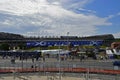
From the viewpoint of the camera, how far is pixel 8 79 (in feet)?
139

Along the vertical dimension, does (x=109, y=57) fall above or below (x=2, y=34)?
below

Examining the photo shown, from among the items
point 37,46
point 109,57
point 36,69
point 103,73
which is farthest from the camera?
point 37,46

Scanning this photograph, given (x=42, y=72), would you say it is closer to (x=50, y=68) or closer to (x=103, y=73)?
(x=50, y=68)

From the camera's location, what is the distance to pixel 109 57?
3268 inches

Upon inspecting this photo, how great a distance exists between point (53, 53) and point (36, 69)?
132 ft

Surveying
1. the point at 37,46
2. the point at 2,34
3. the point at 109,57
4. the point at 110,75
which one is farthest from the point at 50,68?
the point at 2,34

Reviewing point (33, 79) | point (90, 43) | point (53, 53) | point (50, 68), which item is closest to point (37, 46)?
point (90, 43)

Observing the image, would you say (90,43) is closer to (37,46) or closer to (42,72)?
(37,46)

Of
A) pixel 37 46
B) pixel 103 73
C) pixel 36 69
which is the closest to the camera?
pixel 103 73

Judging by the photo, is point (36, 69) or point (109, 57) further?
point (109, 57)

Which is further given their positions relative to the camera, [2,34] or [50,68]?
[2,34]

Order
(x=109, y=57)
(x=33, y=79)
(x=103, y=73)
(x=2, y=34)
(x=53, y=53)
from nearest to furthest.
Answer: (x=33, y=79) → (x=103, y=73) → (x=109, y=57) → (x=53, y=53) → (x=2, y=34)

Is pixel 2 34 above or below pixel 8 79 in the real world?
above

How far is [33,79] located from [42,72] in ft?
18.6
